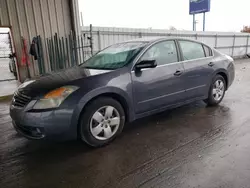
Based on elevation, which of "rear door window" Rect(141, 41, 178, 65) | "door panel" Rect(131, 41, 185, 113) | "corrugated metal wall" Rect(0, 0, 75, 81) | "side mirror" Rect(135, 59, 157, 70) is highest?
"corrugated metal wall" Rect(0, 0, 75, 81)

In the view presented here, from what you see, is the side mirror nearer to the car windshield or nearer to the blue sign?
the car windshield

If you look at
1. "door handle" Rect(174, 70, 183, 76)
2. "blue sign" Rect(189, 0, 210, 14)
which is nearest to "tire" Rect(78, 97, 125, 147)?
"door handle" Rect(174, 70, 183, 76)

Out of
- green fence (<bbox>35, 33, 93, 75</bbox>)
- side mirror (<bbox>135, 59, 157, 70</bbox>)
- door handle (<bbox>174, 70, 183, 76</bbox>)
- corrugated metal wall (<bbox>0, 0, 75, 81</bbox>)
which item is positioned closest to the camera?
side mirror (<bbox>135, 59, 157, 70</bbox>)

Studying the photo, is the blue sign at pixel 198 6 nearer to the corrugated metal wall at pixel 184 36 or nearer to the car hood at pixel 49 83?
the corrugated metal wall at pixel 184 36

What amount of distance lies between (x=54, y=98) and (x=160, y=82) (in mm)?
1659

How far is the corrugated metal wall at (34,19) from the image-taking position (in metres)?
6.86

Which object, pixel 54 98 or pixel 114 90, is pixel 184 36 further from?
pixel 54 98

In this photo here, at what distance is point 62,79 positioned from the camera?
2.92m

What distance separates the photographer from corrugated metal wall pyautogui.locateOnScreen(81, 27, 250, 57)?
31.4 ft

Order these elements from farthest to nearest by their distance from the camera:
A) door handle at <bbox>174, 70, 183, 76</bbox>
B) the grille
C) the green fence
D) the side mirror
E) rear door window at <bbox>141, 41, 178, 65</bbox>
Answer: the green fence, door handle at <bbox>174, 70, 183, 76</bbox>, rear door window at <bbox>141, 41, 178, 65</bbox>, the side mirror, the grille

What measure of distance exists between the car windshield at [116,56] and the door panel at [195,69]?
908mm

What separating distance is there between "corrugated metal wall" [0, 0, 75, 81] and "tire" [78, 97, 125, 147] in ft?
18.9

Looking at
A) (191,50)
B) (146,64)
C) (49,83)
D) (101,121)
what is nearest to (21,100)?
(49,83)

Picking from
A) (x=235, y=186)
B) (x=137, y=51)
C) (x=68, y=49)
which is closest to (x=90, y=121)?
(x=137, y=51)
